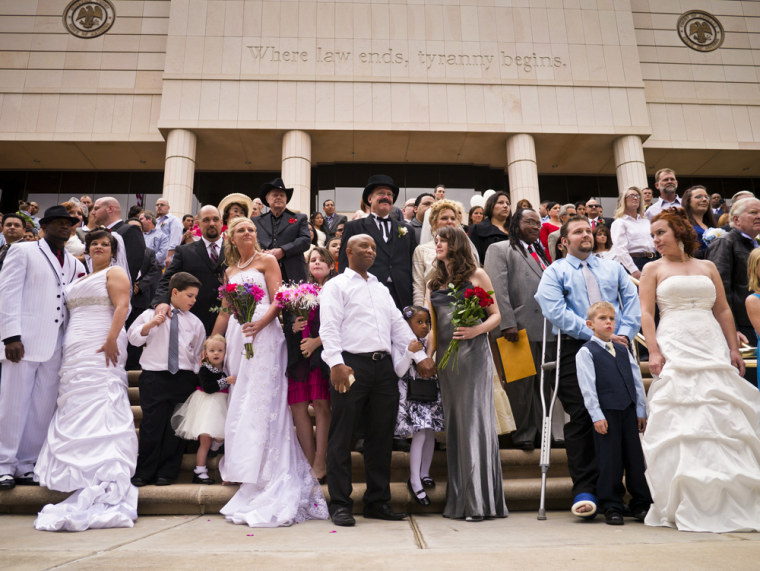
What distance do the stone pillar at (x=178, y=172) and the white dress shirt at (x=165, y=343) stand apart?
11.6 metres

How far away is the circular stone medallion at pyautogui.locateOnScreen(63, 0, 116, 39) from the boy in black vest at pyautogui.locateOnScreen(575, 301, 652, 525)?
19.6m

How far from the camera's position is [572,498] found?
4.40 metres

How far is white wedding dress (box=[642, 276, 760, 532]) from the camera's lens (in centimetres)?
363

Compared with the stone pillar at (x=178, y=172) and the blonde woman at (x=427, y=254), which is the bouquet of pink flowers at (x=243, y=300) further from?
the stone pillar at (x=178, y=172)

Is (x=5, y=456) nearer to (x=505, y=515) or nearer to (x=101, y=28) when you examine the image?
(x=505, y=515)

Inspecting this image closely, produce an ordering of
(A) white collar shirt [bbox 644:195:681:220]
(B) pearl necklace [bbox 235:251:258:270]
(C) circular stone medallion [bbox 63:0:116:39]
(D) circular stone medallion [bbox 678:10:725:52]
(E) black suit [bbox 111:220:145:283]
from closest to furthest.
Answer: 1. (B) pearl necklace [bbox 235:251:258:270]
2. (E) black suit [bbox 111:220:145:283]
3. (A) white collar shirt [bbox 644:195:681:220]
4. (C) circular stone medallion [bbox 63:0:116:39]
5. (D) circular stone medallion [bbox 678:10:725:52]

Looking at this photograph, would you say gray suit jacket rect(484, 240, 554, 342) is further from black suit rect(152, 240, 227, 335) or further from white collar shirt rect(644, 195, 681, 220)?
white collar shirt rect(644, 195, 681, 220)

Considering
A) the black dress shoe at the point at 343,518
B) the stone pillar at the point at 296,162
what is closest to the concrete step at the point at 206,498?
the black dress shoe at the point at 343,518

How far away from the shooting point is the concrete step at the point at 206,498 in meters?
4.32

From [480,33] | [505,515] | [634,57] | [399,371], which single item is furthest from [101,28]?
[505,515]

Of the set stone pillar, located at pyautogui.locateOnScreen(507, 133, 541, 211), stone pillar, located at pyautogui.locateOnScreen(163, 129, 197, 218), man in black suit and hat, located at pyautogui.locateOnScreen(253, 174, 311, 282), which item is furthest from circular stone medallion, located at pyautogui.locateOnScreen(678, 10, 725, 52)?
man in black suit and hat, located at pyautogui.locateOnScreen(253, 174, 311, 282)

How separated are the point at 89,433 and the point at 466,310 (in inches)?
126

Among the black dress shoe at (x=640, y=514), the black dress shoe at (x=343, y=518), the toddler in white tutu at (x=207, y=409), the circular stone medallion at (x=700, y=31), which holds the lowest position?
the black dress shoe at (x=640, y=514)

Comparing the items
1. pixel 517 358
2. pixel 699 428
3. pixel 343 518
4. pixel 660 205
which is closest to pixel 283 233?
pixel 517 358
